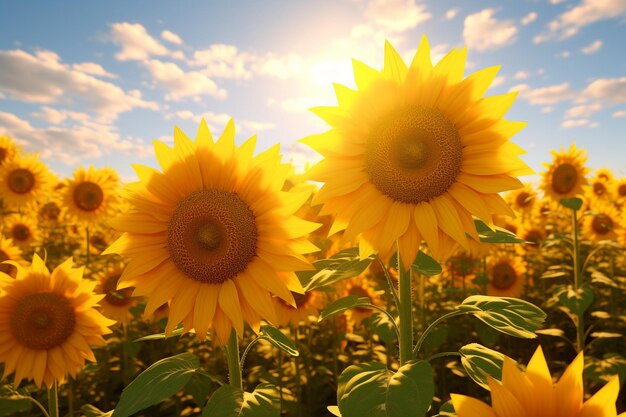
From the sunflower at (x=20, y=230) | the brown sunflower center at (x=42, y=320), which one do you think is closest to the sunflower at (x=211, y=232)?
the brown sunflower center at (x=42, y=320)

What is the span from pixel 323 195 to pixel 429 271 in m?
0.62

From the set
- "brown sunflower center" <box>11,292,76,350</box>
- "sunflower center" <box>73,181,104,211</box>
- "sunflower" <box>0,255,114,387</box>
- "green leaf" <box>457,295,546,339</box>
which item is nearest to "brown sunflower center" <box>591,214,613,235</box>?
"green leaf" <box>457,295,546,339</box>

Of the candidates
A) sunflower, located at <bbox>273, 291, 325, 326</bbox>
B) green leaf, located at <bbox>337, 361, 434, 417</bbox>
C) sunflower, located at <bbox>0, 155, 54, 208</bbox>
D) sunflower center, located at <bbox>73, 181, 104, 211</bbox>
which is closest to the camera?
green leaf, located at <bbox>337, 361, 434, 417</bbox>

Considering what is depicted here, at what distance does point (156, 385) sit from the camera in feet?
6.45

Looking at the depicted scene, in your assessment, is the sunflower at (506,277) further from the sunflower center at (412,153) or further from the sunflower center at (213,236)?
the sunflower center at (213,236)

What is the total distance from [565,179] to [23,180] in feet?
34.1

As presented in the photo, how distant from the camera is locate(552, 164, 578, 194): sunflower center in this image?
24.1 feet

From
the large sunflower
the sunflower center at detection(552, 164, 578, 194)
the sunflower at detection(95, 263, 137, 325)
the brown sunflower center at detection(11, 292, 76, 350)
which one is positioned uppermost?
the sunflower center at detection(552, 164, 578, 194)

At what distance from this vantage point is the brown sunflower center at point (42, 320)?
3.49 metres

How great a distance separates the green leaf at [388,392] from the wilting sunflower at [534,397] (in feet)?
0.62

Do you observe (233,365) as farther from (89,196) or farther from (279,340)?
(89,196)

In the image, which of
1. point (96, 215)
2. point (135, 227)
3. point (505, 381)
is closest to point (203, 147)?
point (135, 227)

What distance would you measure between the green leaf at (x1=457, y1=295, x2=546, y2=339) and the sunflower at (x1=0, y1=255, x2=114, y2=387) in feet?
8.81

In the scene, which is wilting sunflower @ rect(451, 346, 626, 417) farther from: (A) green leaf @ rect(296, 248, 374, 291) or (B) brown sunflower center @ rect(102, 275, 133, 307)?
(B) brown sunflower center @ rect(102, 275, 133, 307)
